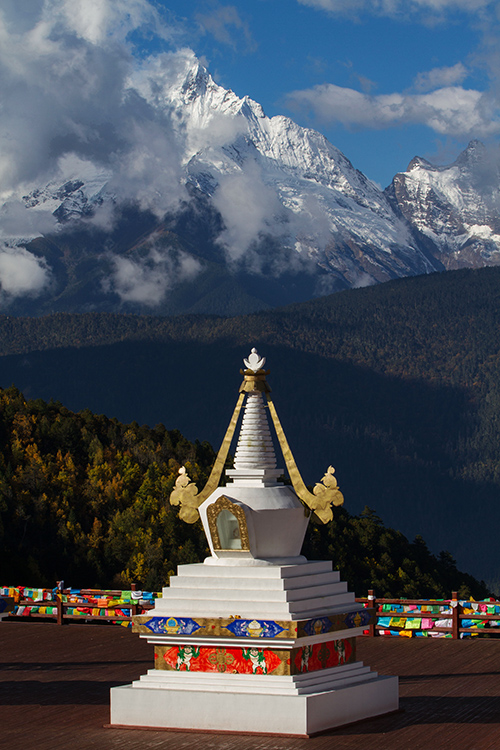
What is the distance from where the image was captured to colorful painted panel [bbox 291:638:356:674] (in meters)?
17.0

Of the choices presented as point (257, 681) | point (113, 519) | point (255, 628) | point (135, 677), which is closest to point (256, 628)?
point (255, 628)

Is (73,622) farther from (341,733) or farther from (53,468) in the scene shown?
(53,468)

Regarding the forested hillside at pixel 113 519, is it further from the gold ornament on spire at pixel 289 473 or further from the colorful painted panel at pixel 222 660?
the colorful painted panel at pixel 222 660

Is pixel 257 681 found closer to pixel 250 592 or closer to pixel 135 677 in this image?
pixel 250 592

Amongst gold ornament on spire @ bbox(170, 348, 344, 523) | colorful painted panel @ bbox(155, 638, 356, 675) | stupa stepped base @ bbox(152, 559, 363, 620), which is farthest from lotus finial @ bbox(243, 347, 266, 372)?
colorful painted panel @ bbox(155, 638, 356, 675)

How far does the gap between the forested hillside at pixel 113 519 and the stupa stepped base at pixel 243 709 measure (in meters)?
33.3

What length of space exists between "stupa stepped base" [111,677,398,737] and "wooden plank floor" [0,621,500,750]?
0.23 m

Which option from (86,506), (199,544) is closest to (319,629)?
(199,544)

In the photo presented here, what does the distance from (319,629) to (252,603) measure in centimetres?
111

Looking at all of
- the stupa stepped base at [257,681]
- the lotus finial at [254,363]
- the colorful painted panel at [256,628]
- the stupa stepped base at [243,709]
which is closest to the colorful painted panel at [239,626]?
the colorful painted panel at [256,628]

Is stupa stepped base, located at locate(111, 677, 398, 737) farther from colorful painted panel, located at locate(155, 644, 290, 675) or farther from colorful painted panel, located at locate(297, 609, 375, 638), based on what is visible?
colorful painted panel, located at locate(297, 609, 375, 638)

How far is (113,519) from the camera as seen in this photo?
2322 inches

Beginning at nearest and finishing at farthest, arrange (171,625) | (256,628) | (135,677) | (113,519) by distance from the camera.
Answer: (256,628), (171,625), (135,677), (113,519)

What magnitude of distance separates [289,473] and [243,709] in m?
3.88
